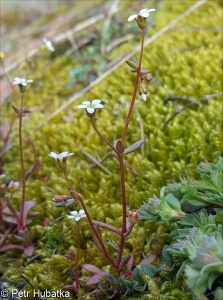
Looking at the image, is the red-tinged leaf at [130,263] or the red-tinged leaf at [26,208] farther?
the red-tinged leaf at [26,208]

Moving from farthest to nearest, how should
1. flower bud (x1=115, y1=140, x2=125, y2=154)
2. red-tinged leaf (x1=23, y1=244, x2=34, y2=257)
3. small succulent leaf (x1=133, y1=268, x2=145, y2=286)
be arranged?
red-tinged leaf (x1=23, y1=244, x2=34, y2=257) < small succulent leaf (x1=133, y1=268, x2=145, y2=286) < flower bud (x1=115, y1=140, x2=125, y2=154)

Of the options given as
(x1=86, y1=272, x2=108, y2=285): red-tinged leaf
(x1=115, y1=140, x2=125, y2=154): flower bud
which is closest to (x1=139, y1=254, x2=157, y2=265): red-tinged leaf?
(x1=86, y1=272, x2=108, y2=285): red-tinged leaf

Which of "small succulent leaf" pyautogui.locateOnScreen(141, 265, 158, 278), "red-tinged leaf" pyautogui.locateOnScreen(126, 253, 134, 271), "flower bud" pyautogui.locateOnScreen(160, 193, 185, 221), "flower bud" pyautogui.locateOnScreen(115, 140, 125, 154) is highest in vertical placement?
"flower bud" pyautogui.locateOnScreen(115, 140, 125, 154)

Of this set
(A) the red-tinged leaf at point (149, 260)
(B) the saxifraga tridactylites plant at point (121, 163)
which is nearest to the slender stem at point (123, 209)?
(B) the saxifraga tridactylites plant at point (121, 163)

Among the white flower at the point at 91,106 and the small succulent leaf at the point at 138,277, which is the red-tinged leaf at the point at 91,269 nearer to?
the small succulent leaf at the point at 138,277

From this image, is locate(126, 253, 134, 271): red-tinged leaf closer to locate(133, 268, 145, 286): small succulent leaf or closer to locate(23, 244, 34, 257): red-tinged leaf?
locate(133, 268, 145, 286): small succulent leaf

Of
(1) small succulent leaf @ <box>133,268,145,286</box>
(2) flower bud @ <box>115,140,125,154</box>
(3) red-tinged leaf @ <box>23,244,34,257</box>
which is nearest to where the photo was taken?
(2) flower bud @ <box>115,140,125,154</box>

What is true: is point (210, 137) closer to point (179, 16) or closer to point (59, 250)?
point (59, 250)

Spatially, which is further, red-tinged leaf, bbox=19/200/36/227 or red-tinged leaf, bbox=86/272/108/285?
red-tinged leaf, bbox=19/200/36/227
